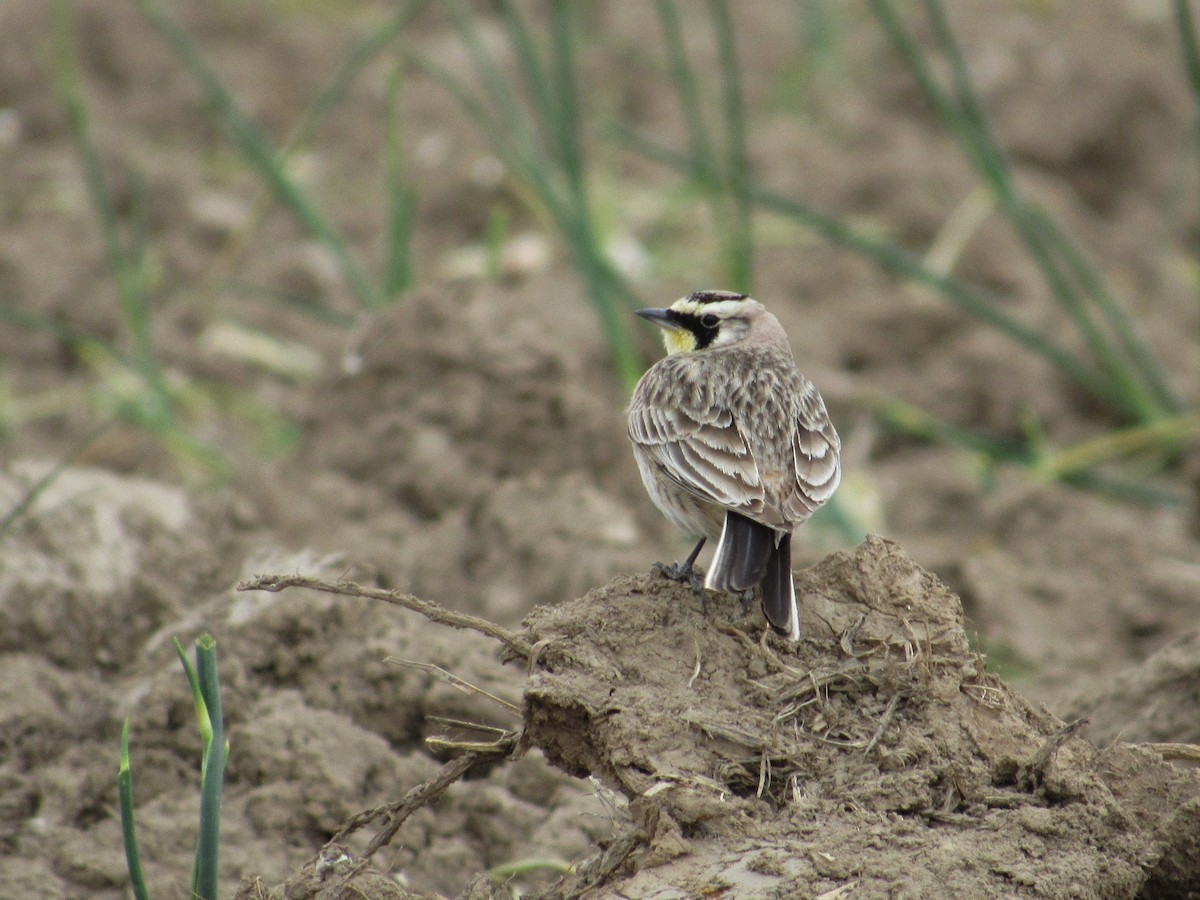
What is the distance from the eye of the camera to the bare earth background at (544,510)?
10.4ft

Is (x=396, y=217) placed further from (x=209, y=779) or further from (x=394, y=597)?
(x=209, y=779)

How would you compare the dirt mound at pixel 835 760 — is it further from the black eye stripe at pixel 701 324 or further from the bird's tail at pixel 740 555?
the black eye stripe at pixel 701 324

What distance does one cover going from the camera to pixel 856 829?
296 centimetres

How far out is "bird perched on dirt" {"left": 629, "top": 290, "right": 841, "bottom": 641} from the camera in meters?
3.74

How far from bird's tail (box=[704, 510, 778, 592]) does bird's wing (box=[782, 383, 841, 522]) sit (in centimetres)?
10

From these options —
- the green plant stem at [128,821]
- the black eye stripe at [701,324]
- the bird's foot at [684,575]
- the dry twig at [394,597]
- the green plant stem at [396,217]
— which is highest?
the green plant stem at [396,217]

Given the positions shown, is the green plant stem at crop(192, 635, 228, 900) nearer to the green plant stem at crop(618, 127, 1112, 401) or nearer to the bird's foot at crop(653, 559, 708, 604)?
the bird's foot at crop(653, 559, 708, 604)

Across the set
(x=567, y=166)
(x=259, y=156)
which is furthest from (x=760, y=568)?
(x=259, y=156)

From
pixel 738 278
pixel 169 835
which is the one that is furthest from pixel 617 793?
pixel 738 278

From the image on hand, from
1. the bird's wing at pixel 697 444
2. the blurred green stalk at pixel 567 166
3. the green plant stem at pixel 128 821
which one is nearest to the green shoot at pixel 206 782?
the green plant stem at pixel 128 821

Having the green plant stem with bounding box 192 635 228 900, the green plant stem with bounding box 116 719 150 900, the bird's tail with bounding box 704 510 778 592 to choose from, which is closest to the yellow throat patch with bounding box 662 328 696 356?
the bird's tail with bounding box 704 510 778 592

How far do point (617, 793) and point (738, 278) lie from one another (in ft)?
11.8

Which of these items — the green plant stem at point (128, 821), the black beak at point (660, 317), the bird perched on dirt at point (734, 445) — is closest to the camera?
the green plant stem at point (128, 821)

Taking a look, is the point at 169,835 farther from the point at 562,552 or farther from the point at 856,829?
the point at 562,552
